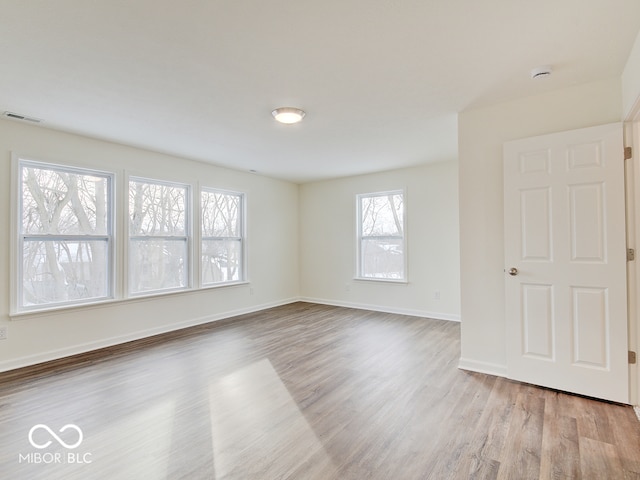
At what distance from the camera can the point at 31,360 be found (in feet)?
10.9

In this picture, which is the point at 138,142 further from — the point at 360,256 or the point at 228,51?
the point at 360,256

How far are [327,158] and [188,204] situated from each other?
2192 mm

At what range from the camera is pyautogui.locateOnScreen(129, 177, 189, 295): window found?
4.29m

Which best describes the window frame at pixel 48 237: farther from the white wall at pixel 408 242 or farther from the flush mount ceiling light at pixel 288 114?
the white wall at pixel 408 242

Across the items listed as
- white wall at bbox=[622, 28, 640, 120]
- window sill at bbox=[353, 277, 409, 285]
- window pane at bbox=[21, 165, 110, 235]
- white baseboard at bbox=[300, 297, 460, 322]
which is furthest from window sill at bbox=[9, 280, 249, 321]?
white wall at bbox=[622, 28, 640, 120]

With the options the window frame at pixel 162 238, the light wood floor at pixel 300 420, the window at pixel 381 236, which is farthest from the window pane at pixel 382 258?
the window frame at pixel 162 238

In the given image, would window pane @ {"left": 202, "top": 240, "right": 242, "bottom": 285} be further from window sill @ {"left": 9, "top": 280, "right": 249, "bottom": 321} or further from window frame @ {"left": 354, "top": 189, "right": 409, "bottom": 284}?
window frame @ {"left": 354, "top": 189, "right": 409, "bottom": 284}

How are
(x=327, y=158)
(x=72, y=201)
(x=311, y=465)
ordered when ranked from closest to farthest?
(x=311, y=465) → (x=72, y=201) → (x=327, y=158)

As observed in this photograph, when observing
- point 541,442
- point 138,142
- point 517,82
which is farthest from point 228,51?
point 541,442

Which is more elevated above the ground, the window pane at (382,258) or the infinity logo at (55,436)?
the window pane at (382,258)

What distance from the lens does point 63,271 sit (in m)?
3.68

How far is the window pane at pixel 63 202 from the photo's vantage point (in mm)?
3453

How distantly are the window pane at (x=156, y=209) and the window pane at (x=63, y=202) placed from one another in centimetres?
33

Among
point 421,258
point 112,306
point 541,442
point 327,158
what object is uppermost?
point 327,158
